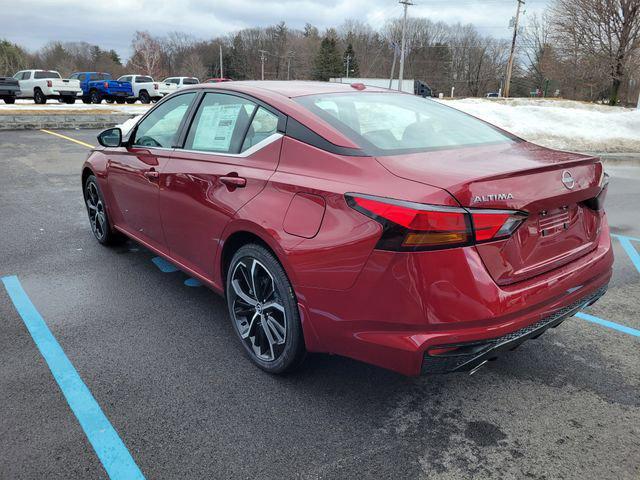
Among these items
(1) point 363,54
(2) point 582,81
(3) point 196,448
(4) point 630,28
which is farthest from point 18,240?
(1) point 363,54

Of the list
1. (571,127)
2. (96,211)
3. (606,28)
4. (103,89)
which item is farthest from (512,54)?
(96,211)

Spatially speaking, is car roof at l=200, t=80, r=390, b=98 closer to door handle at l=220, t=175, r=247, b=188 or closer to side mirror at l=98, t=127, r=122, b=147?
door handle at l=220, t=175, r=247, b=188

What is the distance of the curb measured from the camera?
16.7m

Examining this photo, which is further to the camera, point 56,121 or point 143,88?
point 143,88

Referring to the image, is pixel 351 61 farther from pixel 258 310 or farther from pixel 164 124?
pixel 258 310

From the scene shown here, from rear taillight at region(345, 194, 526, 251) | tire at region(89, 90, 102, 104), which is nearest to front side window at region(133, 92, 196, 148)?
rear taillight at region(345, 194, 526, 251)

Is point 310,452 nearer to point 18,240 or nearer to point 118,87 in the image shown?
point 18,240

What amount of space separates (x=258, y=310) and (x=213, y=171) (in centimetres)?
91

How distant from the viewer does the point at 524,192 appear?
7.36 feet

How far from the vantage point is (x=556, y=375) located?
2990mm

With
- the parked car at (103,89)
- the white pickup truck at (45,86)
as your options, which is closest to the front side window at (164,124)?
the white pickup truck at (45,86)

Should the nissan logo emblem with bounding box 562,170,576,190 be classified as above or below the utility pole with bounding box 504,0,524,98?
below

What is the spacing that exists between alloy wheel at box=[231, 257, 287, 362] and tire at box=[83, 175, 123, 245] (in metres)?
2.47

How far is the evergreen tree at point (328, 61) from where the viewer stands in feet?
304
